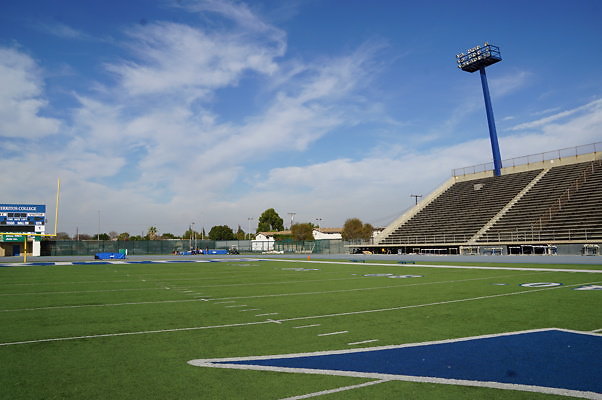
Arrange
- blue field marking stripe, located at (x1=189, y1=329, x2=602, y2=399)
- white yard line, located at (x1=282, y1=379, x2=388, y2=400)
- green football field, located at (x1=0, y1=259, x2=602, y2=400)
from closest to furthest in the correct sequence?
white yard line, located at (x1=282, y1=379, x2=388, y2=400) → green football field, located at (x1=0, y1=259, x2=602, y2=400) → blue field marking stripe, located at (x1=189, y1=329, x2=602, y2=399)

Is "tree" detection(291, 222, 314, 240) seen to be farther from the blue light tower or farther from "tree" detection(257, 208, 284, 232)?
the blue light tower

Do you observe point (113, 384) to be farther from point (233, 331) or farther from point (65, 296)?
point (65, 296)

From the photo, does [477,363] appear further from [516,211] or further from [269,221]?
[269,221]

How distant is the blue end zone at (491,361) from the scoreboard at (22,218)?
56.3 meters

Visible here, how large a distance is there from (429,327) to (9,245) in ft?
202

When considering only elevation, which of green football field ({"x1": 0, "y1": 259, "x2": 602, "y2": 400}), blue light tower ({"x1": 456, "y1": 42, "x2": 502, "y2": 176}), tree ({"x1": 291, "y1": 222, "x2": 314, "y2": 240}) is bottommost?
green football field ({"x1": 0, "y1": 259, "x2": 602, "y2": 400})

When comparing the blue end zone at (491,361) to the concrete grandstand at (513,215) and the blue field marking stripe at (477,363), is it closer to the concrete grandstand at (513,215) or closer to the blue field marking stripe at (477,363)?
the blue field marking stripe at (477,363)

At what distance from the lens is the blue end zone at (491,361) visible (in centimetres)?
450

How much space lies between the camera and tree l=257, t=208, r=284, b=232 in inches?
5042

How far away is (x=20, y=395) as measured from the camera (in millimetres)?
4113

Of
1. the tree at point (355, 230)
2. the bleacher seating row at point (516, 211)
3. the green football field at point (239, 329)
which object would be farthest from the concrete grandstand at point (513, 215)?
the tree at point (355, 230)

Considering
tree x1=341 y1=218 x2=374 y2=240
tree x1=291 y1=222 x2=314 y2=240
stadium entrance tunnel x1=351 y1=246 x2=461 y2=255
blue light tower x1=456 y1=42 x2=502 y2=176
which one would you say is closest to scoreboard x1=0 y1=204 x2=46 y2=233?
stadium entrance tunnel x1=351 y1=246 x2=461 y2=255

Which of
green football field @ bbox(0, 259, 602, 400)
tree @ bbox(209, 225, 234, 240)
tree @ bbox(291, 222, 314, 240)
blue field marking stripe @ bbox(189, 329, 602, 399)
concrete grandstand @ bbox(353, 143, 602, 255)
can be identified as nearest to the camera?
green football field @ bbox(0, 259, 602, 400)

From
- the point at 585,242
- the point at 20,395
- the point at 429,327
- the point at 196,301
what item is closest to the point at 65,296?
the point at 196,301
